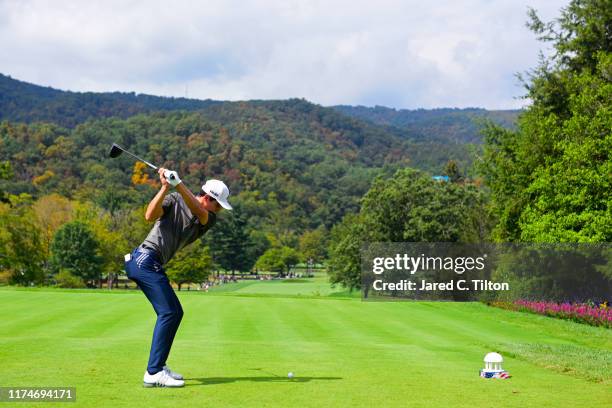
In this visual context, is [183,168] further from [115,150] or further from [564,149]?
[115,150]

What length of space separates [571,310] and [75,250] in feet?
212

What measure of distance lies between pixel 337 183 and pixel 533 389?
16598cm

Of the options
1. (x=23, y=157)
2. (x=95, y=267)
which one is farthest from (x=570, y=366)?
(x=23, y=157)

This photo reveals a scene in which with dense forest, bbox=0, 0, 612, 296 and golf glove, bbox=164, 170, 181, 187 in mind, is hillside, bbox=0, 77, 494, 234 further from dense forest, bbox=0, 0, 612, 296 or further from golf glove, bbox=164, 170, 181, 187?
golf glove, bbox=164, 170, 181, 187

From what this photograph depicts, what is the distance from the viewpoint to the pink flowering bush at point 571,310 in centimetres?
2481

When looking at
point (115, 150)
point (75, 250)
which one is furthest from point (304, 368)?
point (75, 250)

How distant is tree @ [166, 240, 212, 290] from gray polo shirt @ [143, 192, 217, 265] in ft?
251

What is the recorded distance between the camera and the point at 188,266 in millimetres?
84562

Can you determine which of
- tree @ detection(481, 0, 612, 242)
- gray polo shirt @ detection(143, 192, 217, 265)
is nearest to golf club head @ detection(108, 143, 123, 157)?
gray polo shirt @ detection(143, 192, 217, 265)

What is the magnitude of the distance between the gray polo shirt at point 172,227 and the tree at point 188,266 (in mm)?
76430

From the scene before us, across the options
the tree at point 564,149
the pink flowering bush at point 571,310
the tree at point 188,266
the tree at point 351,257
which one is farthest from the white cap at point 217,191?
the tree at point 188,266

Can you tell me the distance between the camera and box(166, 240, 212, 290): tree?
3312 inches

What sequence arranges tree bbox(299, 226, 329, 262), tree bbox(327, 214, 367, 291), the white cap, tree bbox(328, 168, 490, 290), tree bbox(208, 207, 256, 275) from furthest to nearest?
tree bbox(299, 226, 329, 262) < tree bbox(208, 207, 256, 275) < tree bbox(327, 214, 367, 291) < tree bbox(328, 168, 490, 290) < the white cap

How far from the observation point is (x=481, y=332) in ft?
61.6
